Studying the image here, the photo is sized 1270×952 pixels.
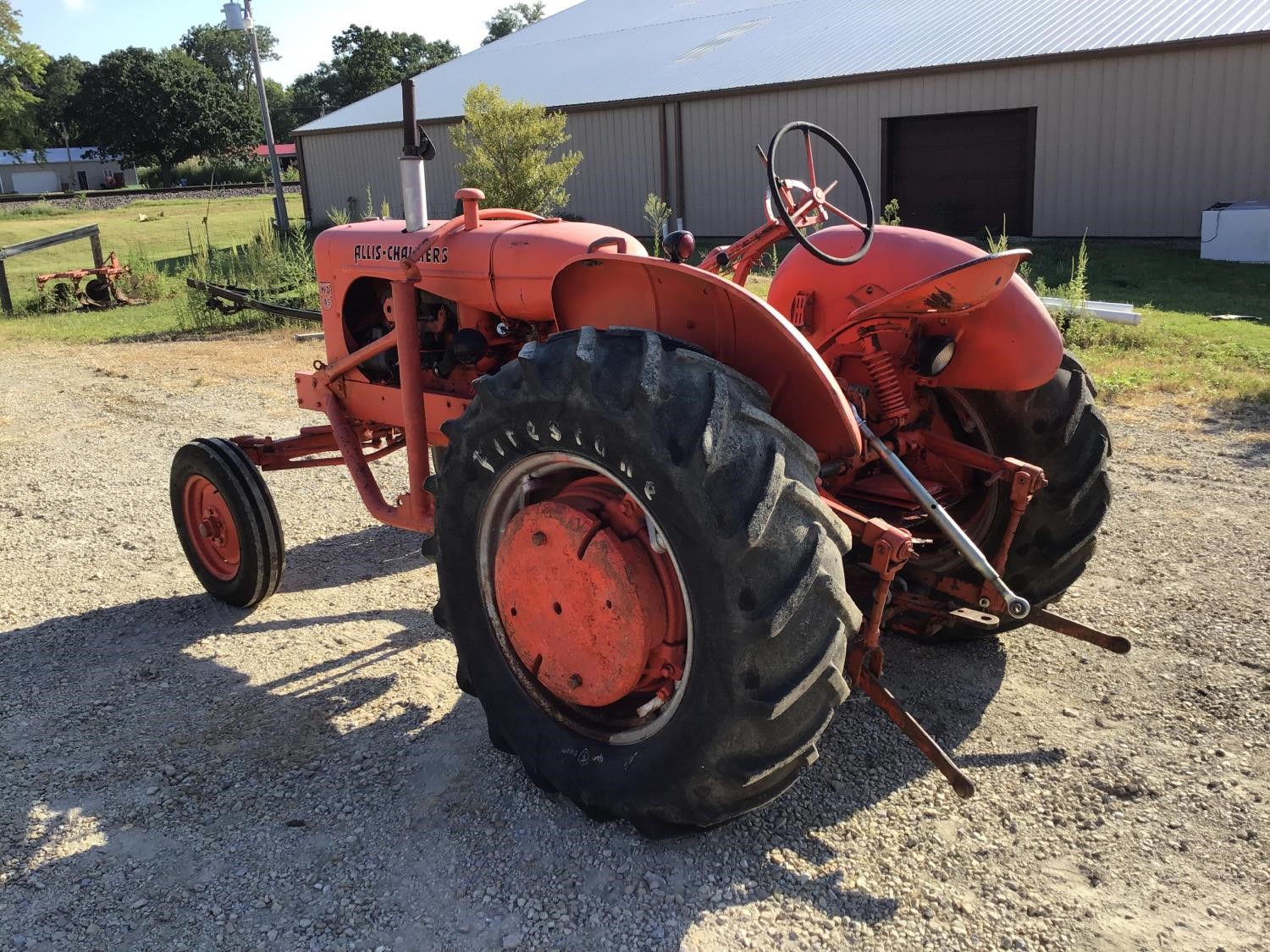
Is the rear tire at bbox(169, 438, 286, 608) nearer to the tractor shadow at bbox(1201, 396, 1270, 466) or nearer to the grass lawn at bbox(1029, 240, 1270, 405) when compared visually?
the tractor shadow at bbox(1201, 396, 1270, 466)

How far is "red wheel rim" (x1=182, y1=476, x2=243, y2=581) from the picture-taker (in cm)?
425

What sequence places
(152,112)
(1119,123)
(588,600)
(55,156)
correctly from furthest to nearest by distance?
(55,156)
(152,112)
(1119,123)
(588,600)

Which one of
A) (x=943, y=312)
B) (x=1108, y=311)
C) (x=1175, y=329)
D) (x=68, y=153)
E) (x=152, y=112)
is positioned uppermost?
(x=152, y=112)

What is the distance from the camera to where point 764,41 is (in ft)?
64.5

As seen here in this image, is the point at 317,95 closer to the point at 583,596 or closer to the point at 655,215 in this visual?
the point at 655,215

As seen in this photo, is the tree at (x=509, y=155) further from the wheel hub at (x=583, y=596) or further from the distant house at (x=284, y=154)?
the distant house at (x=284, y=154)

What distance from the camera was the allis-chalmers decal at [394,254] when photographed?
3.62m

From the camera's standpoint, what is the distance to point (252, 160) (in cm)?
6100

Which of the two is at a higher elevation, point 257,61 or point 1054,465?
point 257,61

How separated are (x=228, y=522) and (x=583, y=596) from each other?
7.46ft

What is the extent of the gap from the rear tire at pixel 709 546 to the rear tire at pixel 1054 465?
3.87ft

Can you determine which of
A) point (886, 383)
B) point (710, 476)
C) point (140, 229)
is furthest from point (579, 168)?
point (710, 476)

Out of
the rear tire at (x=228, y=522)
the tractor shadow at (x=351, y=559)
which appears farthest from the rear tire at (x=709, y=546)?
the tractor shadow at (x=351, y=559)

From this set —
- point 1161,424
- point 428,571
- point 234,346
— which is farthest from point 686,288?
point 234,346
